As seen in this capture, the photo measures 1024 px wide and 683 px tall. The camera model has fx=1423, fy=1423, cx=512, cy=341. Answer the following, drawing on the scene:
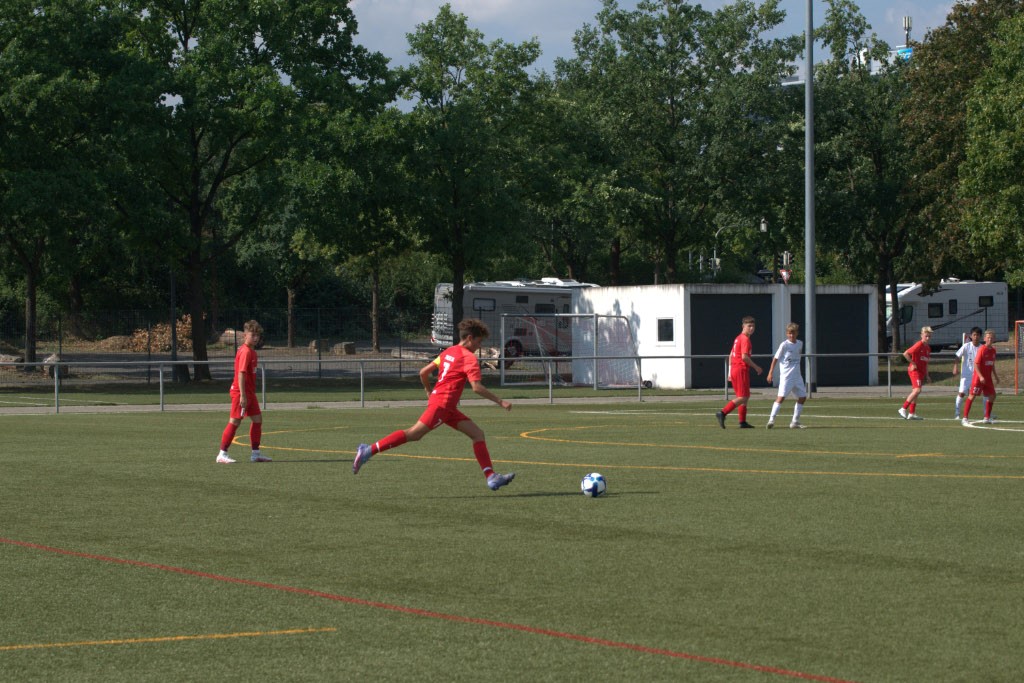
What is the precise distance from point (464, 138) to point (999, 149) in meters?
16.2

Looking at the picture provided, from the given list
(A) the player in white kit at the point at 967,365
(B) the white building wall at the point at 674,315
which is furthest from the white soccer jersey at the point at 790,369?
(B) the white building wall at the point at 674,315

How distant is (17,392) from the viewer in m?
40.7

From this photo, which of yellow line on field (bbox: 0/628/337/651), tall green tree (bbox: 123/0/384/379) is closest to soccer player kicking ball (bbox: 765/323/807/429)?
yellow line on field (bbox: 0/628/337/651)

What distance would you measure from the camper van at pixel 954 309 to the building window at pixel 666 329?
29.7m

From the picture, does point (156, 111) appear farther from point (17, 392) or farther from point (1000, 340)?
point (1000, 340)

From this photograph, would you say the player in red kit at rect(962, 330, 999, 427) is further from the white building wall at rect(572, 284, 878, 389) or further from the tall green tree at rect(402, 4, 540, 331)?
the tall green tree at rect(402, 4, 540, 331)

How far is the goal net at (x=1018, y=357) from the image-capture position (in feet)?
129

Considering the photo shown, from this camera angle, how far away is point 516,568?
9703 millimetres

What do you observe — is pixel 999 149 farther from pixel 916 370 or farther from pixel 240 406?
pixel 240 406

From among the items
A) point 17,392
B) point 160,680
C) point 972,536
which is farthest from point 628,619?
point 17,392

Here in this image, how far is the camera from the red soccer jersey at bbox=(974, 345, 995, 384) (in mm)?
25891

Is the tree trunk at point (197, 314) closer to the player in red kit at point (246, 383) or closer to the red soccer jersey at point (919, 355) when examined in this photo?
the red soccer jersey at point (919, 355)

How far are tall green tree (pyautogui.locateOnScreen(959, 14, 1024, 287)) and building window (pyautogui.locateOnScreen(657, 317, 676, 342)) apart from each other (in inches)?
411

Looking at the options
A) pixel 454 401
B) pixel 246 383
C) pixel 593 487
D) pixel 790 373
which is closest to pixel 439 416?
pixel 454 401
